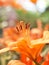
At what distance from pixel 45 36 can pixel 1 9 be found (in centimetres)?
21

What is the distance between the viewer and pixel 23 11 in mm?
818

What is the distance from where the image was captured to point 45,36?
75cm

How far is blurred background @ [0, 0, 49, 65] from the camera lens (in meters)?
0.80

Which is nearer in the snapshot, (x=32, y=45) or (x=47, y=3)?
(x=32, y=45)

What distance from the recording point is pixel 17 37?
2.54 ft

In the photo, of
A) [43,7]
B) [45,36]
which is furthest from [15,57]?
[43,7]

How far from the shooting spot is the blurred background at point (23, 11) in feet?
2.64

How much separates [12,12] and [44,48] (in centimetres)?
20

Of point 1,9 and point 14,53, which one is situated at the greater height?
point 1,9

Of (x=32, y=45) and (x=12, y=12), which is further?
(x=12, y=12)

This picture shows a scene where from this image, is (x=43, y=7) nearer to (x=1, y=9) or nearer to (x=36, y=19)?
(x=36, y=19)

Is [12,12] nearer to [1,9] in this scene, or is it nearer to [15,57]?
[1,9]

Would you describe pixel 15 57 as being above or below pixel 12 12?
below

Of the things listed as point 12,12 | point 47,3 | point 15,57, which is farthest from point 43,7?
point 15,57
